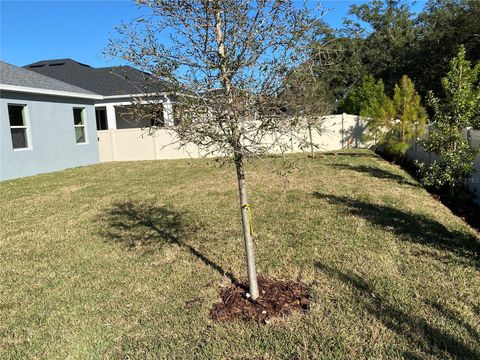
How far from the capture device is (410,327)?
2969 millimetres

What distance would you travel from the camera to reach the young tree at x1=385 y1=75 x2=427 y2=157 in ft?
39.6

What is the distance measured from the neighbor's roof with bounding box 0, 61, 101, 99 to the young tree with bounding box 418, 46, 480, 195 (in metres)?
11.8

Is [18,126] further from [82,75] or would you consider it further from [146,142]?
[82,75]

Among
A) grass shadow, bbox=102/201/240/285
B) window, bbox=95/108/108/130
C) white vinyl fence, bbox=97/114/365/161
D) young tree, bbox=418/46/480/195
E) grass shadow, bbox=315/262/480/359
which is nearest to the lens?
grass shadow, bbox=315/262/480/359

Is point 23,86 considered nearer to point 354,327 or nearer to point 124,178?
point 124,178

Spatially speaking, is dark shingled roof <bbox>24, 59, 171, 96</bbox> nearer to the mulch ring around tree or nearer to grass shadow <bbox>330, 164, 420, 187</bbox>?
grass shadow <bbox>330, 164, 420, 187</bbox>

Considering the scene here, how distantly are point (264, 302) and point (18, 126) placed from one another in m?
12.2

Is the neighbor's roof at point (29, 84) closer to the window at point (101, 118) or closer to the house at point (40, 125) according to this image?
the house at point (40, 125)

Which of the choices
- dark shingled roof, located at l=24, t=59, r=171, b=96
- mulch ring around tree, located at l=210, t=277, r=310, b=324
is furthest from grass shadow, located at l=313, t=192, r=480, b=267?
dark shingled roof, located at l=24, t=59, r=171, b=96

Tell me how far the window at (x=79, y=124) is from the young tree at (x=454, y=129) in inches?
517

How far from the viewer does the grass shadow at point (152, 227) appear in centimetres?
527

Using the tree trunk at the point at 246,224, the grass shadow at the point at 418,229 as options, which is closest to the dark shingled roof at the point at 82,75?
the grass shadow at the point at 418,229

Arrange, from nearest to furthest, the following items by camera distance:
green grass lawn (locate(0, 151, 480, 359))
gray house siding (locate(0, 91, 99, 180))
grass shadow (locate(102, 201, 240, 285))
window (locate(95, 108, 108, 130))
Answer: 1. green grass lawn (locate(0, 151, 480, 359))
2. grass shadow (locate(102, 201, 240, 285))
3. gray house siding (locate(0, 91, 99, 180))
4. window (locate(95, 108, 108, 130))

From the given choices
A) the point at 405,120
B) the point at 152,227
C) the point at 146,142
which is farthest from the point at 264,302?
the point at 146,142
